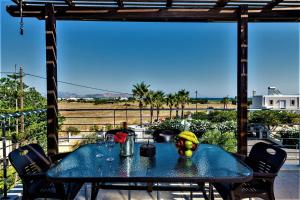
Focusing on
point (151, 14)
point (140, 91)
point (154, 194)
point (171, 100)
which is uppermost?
point (151, 14)

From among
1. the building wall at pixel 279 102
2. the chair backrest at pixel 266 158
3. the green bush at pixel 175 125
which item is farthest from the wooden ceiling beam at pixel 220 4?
the building wall at pixel 279 102

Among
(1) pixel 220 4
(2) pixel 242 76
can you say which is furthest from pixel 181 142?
(1) pixel 220 4

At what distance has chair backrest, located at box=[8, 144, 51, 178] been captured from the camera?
68.0 inches

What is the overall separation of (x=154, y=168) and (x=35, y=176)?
711mm

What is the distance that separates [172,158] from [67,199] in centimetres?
72

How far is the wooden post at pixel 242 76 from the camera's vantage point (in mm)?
3281

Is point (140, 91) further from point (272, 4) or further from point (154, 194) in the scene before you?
point (154, 194)

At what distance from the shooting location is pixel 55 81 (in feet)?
10.8

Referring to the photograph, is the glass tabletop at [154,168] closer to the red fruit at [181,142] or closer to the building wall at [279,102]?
the red fruit at [181,142]

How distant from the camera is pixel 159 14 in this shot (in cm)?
336

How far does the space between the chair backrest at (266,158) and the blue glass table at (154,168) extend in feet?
0.85

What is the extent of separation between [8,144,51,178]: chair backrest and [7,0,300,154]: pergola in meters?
1.22

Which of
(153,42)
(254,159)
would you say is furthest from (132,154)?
(153,42)

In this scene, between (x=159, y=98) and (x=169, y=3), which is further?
(x=159, y=98)
